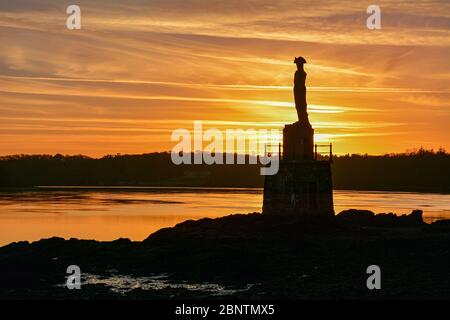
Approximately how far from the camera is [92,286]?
26.9m

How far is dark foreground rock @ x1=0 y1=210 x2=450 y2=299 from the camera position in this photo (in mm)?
25641

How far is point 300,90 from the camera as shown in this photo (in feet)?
130

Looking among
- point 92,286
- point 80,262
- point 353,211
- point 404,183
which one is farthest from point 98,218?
point 404,183

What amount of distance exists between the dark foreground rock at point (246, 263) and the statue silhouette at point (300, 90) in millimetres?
6213

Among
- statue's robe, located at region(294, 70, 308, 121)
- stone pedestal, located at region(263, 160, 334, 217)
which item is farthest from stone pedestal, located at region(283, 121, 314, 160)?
stone pedestal, located at region(263, 160, 334, 217)

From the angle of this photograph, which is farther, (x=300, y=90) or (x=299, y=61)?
(x=300, y=90)

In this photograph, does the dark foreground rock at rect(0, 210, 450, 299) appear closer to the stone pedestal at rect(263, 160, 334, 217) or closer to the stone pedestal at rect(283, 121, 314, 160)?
the stone pedestal at rect(263, 160, 334, 217)

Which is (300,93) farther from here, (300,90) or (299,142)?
(299,142)

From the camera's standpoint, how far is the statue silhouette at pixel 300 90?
39.6 m

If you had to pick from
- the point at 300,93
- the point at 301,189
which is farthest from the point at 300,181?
the point at 300,93

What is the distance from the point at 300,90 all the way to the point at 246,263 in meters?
13.0

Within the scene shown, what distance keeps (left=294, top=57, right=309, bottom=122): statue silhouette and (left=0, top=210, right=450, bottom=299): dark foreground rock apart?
20.4ft

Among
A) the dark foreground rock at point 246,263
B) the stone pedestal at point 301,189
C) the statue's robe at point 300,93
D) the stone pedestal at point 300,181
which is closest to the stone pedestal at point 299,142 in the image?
the stone pedestal at point 300,181
